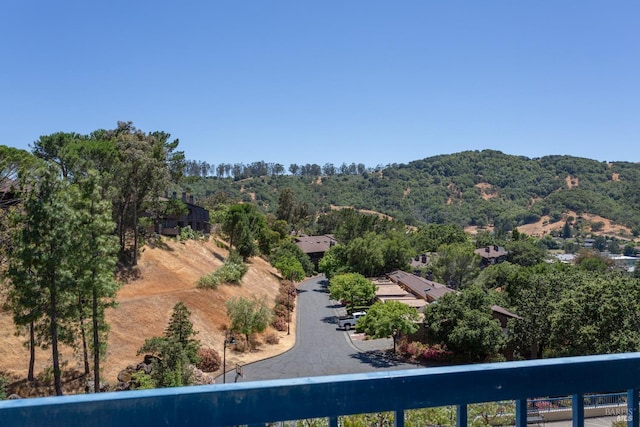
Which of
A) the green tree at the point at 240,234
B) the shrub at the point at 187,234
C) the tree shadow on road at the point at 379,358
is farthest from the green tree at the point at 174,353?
the green tree at the point at 240,234

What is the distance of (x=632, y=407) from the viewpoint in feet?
6.98

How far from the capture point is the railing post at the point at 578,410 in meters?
2.05

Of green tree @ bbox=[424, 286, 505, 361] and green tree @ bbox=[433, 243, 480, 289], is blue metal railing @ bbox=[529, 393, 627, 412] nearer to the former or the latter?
green tree @ bbox=[424, 286, 505, 361]

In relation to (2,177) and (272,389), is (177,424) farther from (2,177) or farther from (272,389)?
(2,177)

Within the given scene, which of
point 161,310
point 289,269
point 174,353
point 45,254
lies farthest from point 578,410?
point 289,269

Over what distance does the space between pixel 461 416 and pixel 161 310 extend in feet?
107

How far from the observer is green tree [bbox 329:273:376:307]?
41688 millimetres

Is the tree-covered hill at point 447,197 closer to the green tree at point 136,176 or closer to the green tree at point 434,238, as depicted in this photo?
the green tree at point 434,238

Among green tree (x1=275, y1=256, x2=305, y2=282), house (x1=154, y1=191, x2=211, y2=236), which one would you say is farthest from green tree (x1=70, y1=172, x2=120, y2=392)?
green tree (x1=275, y1=256, x2=305, y2=282)

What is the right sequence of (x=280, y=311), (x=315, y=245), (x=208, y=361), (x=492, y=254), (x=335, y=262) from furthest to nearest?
(x=492, y=254), (x=315, y=245), (x=335, y=262), (x=280, y=311), (x=208, y=361)

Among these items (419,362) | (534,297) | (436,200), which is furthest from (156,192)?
(436,200)

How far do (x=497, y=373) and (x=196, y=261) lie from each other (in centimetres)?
4399

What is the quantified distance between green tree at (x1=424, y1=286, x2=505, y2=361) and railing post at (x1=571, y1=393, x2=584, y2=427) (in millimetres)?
27684

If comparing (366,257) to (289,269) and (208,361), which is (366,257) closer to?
(289,269)
